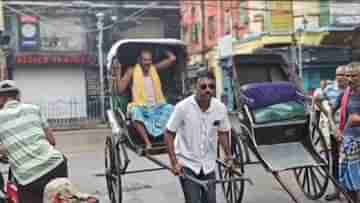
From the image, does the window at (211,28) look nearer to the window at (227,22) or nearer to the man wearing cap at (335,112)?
the window at (227,22)

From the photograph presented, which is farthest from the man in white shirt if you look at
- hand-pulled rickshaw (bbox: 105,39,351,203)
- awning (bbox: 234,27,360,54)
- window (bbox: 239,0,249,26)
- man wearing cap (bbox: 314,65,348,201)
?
window (bbox: 239,0,249,26)

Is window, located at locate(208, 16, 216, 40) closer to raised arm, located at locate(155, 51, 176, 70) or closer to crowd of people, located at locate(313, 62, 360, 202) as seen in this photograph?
raised arm, located at locate(155, 51, 176, 70)

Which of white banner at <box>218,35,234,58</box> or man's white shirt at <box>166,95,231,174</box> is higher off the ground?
white banner at <box>218,35,234,58</box>

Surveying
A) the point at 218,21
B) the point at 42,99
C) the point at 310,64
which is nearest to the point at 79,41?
the point at 42,99

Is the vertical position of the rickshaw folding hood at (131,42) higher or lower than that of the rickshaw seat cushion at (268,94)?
higher

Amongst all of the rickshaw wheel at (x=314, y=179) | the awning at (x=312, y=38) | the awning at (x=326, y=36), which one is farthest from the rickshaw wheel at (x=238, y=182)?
the awning at (x=326, y=36)

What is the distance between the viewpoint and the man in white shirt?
4.45m

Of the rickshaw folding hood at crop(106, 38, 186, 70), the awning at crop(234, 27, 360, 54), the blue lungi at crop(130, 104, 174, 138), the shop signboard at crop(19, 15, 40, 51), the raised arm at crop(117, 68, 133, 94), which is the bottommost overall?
the blue lungi at crop(130, 104, 174, 138)

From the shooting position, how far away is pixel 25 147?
4.23 m

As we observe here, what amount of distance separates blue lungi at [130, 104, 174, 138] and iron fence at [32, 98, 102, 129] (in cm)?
1501

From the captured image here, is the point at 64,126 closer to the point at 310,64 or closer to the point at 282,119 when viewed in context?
the point at 310,64

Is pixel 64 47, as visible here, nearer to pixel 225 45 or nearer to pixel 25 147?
pixel 225 45

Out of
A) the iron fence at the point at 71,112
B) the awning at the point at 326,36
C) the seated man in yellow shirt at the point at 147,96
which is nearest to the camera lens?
the seated man in yellow shirt at the point at 147,96

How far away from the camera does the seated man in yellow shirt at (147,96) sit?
7191mm
